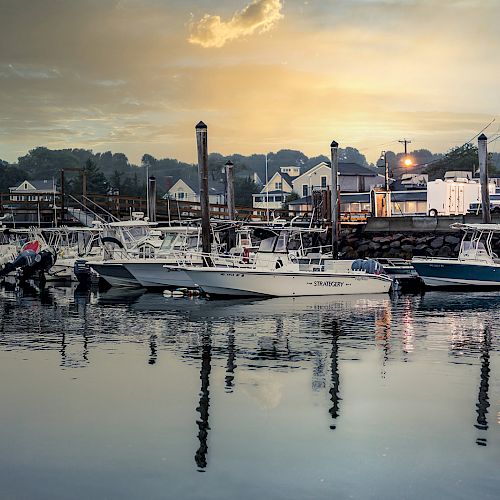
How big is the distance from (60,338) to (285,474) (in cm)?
1594

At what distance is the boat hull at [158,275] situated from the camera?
44438 millimetres

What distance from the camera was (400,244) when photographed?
60.3 m

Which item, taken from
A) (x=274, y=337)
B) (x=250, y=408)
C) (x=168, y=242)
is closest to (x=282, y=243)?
(x=168, y=242)

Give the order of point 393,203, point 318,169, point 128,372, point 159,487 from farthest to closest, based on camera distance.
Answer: point 318,169, point 393,203, point 128,372, point 159,487

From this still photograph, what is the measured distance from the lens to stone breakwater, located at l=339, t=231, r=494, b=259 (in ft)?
191

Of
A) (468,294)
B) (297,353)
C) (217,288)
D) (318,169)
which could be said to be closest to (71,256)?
(217,288)

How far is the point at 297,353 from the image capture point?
25047 millimetres

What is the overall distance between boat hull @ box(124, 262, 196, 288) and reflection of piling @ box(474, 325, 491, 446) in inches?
782

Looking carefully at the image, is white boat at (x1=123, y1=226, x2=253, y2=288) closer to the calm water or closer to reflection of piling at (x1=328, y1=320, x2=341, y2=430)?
the calm water

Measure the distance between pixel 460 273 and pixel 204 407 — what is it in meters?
27.9

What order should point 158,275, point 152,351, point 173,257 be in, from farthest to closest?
point 158,275, point 173,257, point 152,351

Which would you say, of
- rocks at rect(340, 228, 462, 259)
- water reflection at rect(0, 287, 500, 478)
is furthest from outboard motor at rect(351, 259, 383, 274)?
rocks at rect(340, 228, 462, 259)

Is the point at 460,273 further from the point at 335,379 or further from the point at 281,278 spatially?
the point at 335,379

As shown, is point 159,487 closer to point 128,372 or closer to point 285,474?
A: point 285,474
